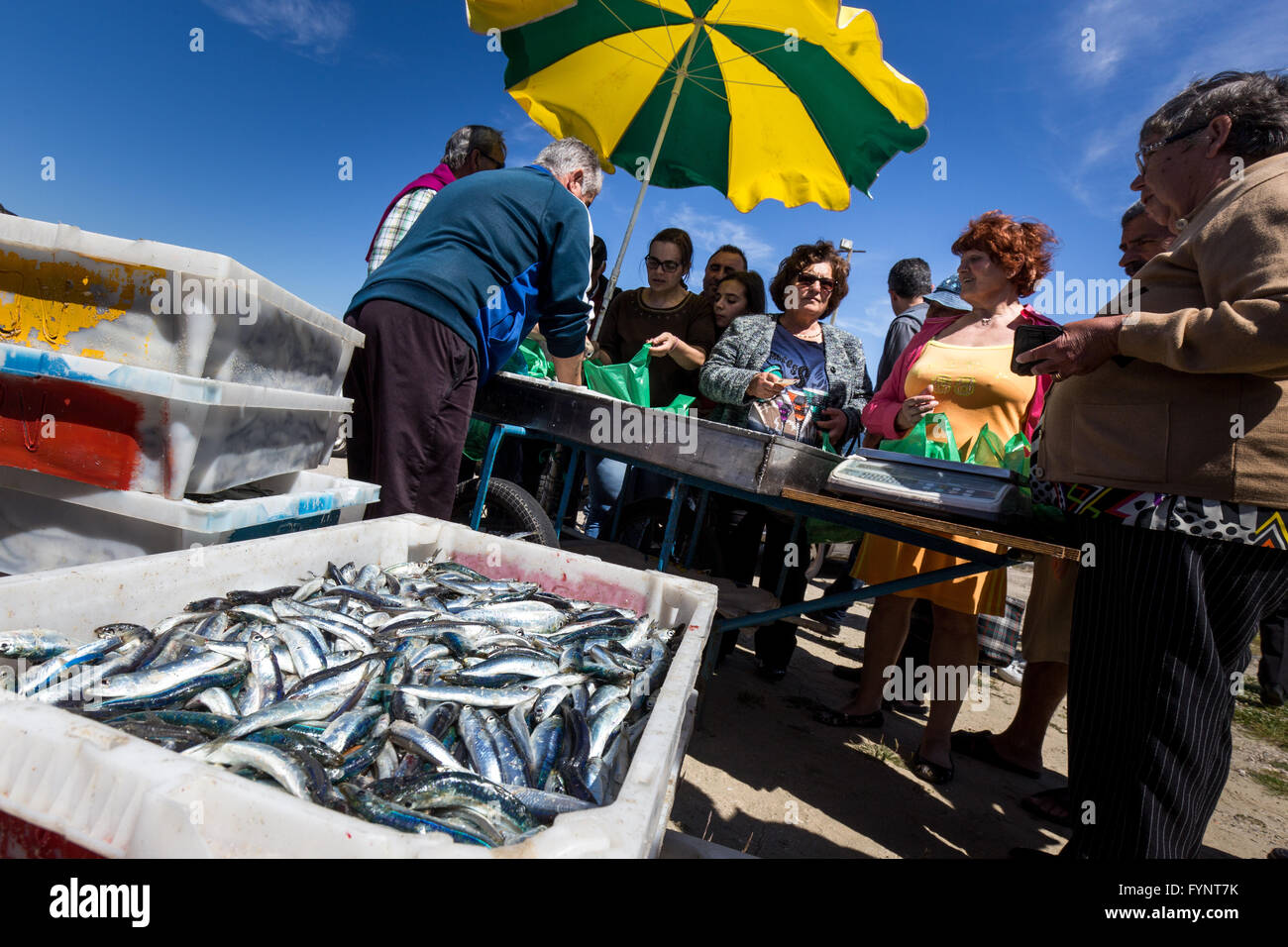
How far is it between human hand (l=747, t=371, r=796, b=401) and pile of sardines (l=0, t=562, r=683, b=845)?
189cm

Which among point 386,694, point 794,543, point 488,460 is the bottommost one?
point 386,694

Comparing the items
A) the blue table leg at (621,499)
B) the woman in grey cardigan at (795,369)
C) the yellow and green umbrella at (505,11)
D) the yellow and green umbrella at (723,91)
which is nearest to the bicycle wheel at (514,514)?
the blue table leg at (621,499)

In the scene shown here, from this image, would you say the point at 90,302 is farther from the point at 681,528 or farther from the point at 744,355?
the point at 681,528

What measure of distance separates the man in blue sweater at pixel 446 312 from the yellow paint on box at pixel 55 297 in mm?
1157

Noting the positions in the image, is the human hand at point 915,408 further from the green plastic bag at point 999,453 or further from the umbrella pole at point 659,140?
the umbrella pole at point 659,140

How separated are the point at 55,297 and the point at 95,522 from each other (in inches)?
24.2

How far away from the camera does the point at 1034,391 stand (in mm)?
3221

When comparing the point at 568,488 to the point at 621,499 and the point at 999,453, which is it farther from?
the point at 999,453

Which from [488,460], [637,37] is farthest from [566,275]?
[637,37]

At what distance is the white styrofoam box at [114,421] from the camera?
5.49 ft

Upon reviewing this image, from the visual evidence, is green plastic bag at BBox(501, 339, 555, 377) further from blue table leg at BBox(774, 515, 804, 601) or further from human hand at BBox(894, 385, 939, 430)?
human hand at BBox(894, 385, 939, 430)

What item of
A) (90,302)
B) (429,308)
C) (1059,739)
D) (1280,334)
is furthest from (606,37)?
(1059,739)

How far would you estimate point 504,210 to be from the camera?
3.03m
